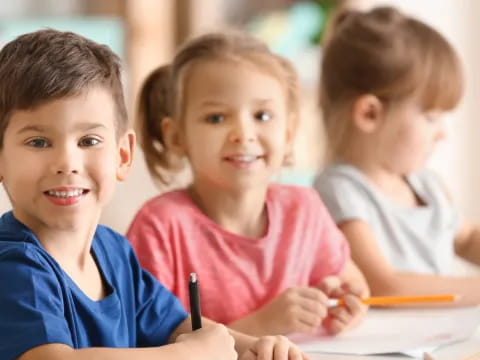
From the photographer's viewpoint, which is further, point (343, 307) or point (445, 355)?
point (343, 307)

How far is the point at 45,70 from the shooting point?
75cm

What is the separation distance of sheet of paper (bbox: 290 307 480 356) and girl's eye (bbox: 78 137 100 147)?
359 mm

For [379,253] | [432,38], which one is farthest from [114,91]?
[432,38]

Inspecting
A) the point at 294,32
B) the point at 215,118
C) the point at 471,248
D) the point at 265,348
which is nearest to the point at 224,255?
the point at 215,118

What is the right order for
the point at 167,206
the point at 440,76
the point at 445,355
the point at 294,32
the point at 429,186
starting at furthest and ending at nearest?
the point at 294,32
the point at 429,186
the point at 440,76
the point at 167,206
the point at 445,355

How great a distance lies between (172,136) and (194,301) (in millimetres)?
365

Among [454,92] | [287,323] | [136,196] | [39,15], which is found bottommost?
[287,323]

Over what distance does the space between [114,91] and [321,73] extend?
67 cm

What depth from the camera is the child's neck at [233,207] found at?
1095mm

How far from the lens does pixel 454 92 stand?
1.36 metres

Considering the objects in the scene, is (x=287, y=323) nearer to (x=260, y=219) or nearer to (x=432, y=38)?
(x=260, y=219)

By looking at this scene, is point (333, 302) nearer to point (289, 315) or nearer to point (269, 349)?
point (289, 315)

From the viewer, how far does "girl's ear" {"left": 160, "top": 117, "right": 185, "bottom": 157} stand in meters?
1.12

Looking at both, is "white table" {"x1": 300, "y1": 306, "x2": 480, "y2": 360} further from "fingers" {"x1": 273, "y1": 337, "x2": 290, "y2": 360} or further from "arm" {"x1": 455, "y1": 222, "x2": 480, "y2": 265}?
"arm" {"x1": 455, "y1": 222, "x2": 480, "y2": 265}
